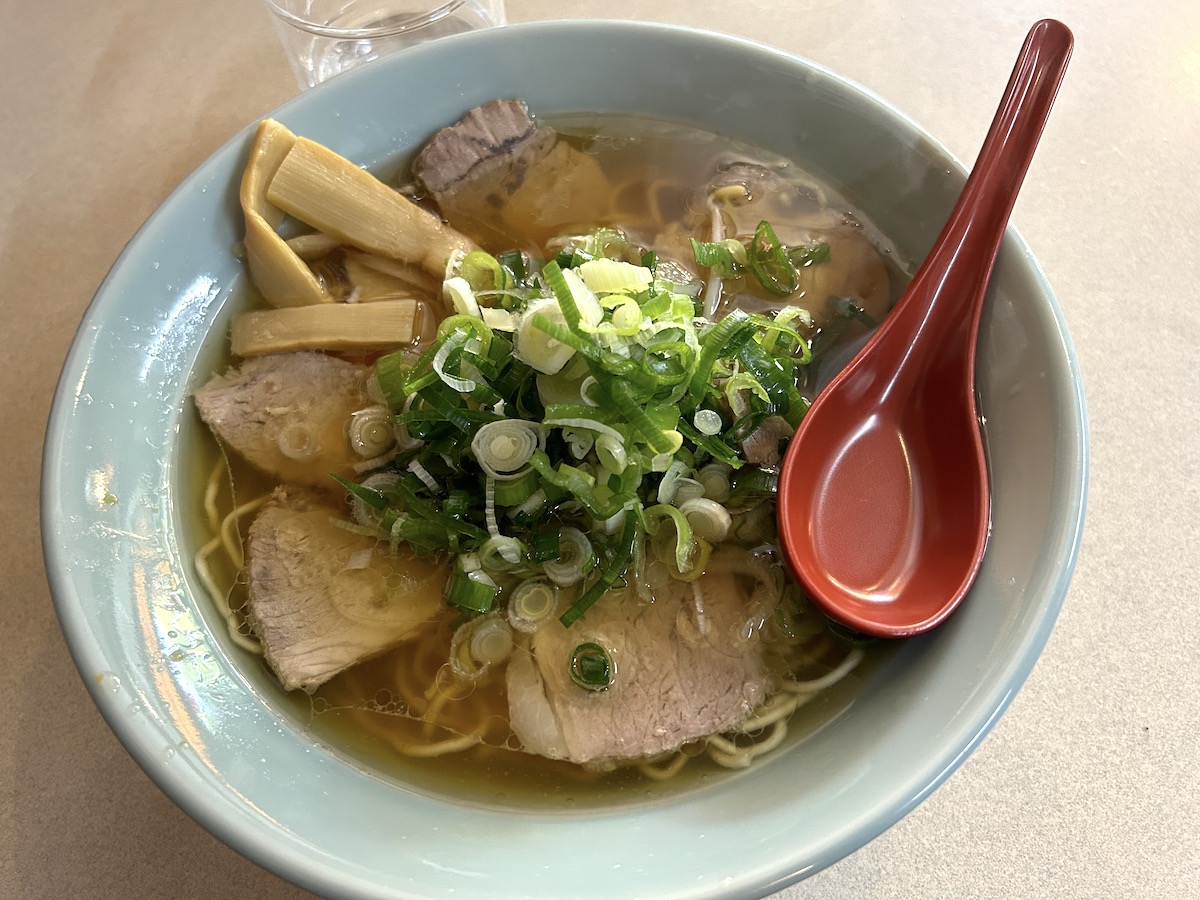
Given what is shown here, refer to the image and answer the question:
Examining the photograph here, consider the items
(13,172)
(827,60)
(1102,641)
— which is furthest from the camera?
(827,60)

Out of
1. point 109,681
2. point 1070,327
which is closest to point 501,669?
point 109,681

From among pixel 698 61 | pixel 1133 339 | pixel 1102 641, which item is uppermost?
pixel 698 61

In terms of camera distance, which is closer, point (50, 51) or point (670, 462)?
point (670, 462)

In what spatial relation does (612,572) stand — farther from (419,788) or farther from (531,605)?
(419,788)

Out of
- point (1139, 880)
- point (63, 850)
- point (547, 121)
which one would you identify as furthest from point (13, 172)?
point (1139, 880)

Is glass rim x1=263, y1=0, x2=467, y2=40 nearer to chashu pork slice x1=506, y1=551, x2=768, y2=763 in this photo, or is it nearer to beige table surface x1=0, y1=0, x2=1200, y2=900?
beige table surface x1=0, y1=0, x2=1200, y2=900

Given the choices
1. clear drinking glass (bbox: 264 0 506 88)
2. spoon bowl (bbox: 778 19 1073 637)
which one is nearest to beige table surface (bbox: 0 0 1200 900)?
clear drinking glass (bbox: 264 0 506 88)

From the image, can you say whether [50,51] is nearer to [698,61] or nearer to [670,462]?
[698,61]
